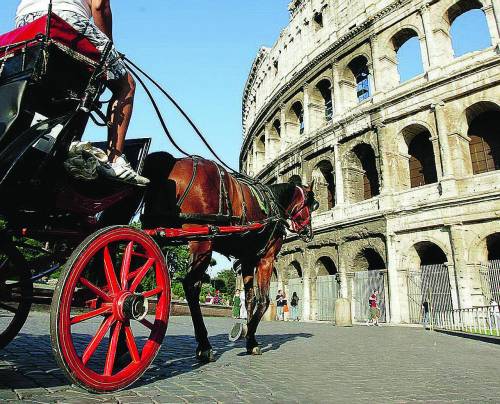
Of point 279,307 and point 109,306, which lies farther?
point 279,307

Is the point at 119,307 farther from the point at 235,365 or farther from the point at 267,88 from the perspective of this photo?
the point at 267,88

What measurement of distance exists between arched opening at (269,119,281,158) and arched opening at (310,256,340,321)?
338 inches

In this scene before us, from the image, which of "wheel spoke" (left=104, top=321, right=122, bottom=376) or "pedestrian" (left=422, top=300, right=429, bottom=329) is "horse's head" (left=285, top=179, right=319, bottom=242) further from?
"pedestrian" (left=422, top=300, right=429, bottom=329)

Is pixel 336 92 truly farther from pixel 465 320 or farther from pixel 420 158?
pixel 465 320

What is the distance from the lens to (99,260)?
3154 mm

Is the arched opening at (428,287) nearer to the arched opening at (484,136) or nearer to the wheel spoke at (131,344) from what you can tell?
the arched opening at (484,136)

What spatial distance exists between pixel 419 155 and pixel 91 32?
54.9ft

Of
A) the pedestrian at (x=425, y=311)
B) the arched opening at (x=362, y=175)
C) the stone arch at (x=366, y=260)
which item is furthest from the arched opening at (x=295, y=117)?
the pedestrian at (x=425, y=311)

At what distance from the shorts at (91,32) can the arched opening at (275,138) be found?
74.1 feet

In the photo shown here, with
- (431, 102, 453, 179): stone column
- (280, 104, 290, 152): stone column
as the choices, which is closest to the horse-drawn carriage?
(431, 102, 453, 179): stone column

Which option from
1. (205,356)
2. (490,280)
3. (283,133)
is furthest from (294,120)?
(205,356)

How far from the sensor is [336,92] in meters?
19.5

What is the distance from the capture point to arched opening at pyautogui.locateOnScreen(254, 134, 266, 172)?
27372mm

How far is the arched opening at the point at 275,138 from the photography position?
25312 millimetres
